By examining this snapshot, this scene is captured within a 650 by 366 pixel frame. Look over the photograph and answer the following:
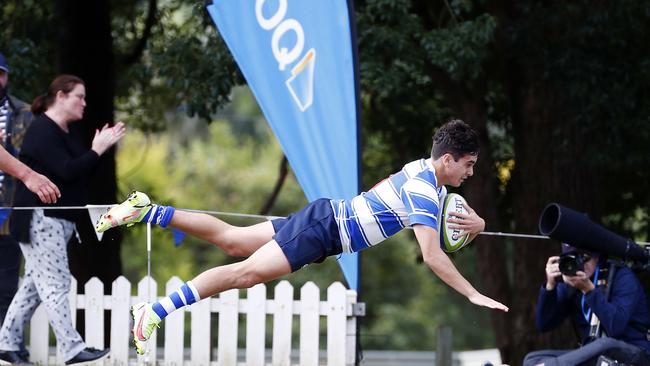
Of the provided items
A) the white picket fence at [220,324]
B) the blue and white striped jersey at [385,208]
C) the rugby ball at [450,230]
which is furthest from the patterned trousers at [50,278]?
A: the rugby ball at [450,230]

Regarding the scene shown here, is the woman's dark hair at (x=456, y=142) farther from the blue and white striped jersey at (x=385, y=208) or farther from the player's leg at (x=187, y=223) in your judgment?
the player's leg at (x=187, y=223)

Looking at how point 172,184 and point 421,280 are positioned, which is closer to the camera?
point 421,280

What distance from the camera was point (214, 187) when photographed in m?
30.6

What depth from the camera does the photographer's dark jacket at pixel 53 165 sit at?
6879mm

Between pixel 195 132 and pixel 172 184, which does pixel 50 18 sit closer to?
pixel 172 184

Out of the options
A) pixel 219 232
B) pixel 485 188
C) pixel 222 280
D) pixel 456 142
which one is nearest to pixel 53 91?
pixel 219 232

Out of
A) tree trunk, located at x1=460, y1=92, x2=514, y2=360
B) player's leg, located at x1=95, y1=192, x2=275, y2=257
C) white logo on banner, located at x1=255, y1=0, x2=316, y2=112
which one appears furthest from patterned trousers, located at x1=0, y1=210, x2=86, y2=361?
tree trunk, located at x1=460, y1=92, x2=514, y2=360

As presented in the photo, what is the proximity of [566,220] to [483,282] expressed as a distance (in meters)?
5.62

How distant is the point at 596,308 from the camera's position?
21.4 feet

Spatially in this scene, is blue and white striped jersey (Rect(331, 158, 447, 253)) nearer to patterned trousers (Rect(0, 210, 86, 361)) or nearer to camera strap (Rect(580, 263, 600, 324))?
camera strap (Rect(580, 263, 600, 324))

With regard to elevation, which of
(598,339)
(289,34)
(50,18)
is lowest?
(598,339)

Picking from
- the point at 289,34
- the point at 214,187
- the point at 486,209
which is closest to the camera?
the point at 289,34

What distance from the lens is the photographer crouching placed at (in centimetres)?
642

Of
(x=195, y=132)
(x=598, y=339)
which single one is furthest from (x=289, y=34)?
(x=195, y=132)
